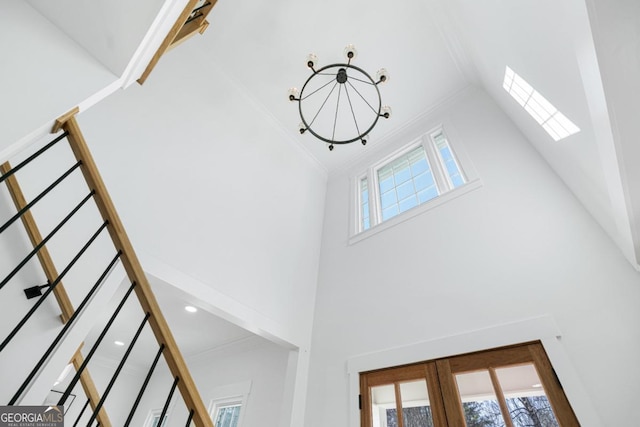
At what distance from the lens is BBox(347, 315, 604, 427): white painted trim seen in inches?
73.5

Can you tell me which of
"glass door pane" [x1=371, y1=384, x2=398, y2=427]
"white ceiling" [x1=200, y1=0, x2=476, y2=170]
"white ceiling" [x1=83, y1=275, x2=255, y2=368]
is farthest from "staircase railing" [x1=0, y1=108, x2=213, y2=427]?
"white ceiling" [x1=200, y1=0, x2=476, y2=170]

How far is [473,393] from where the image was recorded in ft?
7.44

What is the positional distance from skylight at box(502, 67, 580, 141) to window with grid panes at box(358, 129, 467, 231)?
1041mm

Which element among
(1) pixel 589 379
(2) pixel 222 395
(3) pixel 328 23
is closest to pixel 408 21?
(3) pixel 328 23

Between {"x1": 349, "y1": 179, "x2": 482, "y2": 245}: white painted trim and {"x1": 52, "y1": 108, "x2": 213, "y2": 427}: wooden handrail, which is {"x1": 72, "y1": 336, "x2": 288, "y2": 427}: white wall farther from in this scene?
{"x1": 52, "y1": 108, "x2": 213, "y2": 427}: wooden handrail

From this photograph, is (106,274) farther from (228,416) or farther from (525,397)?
(228,416)

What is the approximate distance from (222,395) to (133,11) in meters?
4.48

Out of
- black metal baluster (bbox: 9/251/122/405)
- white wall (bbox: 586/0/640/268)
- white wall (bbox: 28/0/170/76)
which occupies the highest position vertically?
white wall (bbox: 28/0/170/76)

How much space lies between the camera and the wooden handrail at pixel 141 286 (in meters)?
1.23

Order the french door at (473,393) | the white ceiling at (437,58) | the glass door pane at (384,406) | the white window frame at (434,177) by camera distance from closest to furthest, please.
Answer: the white ceiling at (437,58), the french door at (473,393), the glass door pane at (384,406), the white window frame at (434,177)

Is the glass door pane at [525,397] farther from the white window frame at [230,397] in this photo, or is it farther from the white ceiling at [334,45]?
the white ceiling at [334,45]

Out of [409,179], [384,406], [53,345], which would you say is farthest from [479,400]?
[409,179]

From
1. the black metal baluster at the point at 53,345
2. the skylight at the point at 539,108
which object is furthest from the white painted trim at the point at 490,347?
the black metal baluster at the point at 53,345

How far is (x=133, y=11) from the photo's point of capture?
52.4 inches
